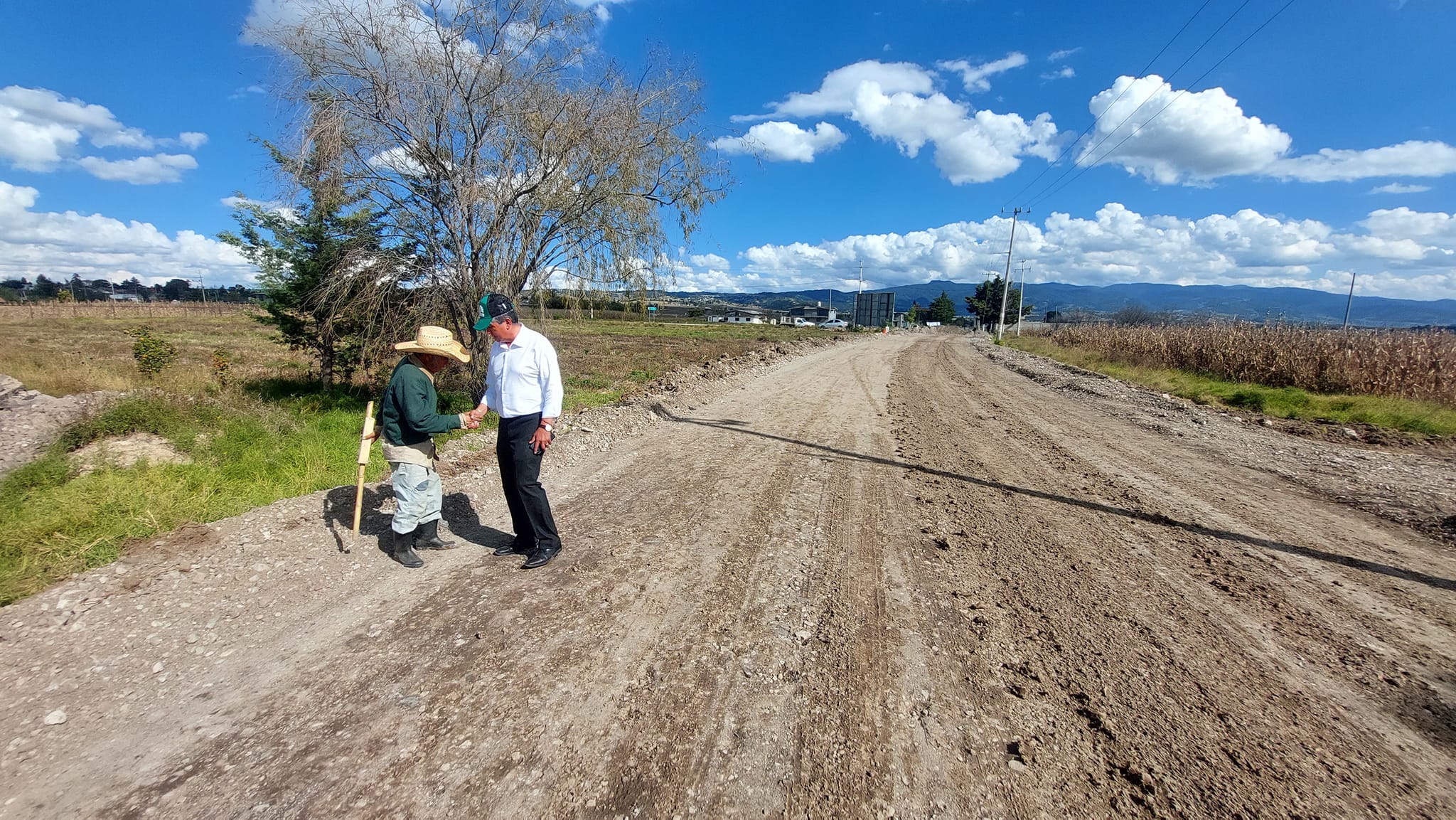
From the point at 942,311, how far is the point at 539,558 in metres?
128

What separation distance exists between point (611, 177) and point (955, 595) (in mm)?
8761

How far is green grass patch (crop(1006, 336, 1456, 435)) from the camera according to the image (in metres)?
9.48

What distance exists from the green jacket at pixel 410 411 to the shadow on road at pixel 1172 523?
4899 mm

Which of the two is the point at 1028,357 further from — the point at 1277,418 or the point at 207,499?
the point at 207,499

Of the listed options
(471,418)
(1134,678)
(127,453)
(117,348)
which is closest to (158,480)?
(127,453)

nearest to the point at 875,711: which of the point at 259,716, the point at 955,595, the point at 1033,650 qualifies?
→ the point at 1033,650

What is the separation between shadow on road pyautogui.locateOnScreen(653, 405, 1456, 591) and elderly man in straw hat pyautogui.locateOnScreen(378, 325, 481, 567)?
4.83 m

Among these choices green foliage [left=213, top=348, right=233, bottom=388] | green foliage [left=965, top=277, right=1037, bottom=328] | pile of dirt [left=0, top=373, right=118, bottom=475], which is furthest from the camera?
green foliage [left=965, top=277, right=1037, bottom=328]

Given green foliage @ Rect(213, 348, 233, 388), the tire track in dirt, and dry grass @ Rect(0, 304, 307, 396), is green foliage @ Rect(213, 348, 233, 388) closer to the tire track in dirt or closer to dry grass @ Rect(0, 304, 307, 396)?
dry grass @ Rect(0, 304, 307, 396)

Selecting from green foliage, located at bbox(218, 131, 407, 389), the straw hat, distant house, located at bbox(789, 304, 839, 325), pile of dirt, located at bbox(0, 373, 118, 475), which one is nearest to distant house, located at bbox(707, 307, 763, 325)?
distant house, located at bbox(789, 304, 839, 325)

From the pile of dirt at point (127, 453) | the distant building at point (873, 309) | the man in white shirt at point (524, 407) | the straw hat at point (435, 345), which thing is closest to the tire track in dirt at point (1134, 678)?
the man in white shirt at point (524, 407)

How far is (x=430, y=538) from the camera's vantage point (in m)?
4.28

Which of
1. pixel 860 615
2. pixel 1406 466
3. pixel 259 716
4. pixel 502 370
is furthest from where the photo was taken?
pixel 1406 466

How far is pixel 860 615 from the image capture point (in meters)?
3.43
